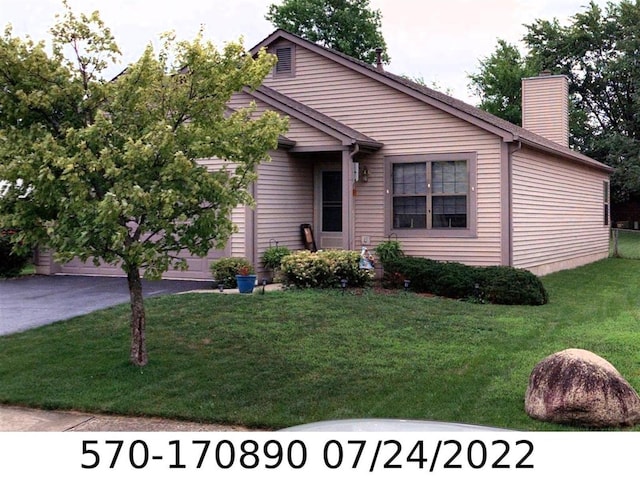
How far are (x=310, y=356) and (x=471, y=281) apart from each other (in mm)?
4838

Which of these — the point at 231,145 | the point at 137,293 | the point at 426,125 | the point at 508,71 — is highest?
the point at 508,71

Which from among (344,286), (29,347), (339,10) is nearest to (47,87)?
(29,347)

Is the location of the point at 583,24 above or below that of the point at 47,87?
above

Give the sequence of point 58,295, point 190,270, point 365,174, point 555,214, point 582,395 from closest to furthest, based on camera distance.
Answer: point 582,395, point 58,295, point 190,270, point 365,174, point 555,214

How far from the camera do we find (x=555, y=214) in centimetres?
1648

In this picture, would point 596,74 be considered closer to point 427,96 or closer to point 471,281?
point 427,96

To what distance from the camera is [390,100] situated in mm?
14328

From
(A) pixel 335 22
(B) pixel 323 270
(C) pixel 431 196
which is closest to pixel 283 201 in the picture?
(B) pixel 323 270

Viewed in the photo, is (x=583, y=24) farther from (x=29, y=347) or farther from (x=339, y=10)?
(x=29, y=347)

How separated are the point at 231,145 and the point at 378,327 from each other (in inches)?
132

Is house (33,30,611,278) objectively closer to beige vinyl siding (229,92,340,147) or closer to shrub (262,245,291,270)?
beige vinyl siding (229,92,340,147)

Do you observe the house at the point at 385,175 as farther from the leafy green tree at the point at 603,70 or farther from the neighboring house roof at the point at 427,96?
the leafy green tree at the point at 603,70

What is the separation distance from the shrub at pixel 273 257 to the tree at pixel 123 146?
6047 mm

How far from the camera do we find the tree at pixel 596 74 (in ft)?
124
